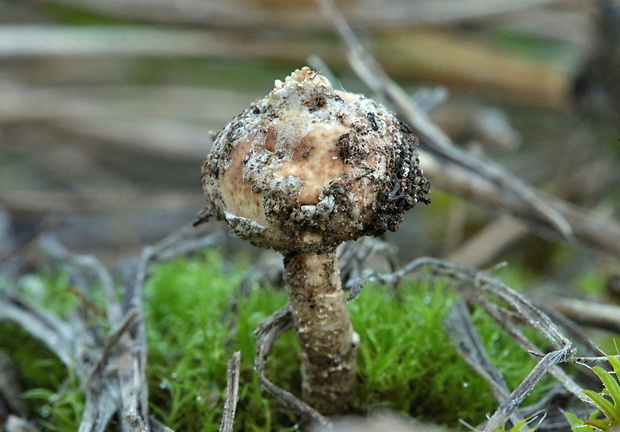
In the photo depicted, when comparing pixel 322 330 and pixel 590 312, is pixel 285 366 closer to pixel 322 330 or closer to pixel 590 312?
pixel 322 330

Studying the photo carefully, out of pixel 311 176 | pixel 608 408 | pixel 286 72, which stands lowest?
pixel 608 408

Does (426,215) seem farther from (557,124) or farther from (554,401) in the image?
(554,401)

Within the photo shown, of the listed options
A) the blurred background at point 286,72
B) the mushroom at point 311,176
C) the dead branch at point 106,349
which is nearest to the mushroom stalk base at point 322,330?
the mushroom at point 311,176

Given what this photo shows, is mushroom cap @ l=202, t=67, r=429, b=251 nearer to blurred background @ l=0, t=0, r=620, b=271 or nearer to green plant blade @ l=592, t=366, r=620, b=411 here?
green plant blade @ l=592, t=366, r=620, b=411

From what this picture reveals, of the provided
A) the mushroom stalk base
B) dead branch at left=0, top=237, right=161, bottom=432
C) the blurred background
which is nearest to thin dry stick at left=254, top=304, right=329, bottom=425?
the mushroom stalk base

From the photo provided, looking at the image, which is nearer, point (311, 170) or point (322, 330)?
point (311, 170)

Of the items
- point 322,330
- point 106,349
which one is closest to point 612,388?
point 322,330

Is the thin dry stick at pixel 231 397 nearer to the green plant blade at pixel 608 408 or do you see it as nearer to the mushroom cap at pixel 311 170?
the mushroom cap at pixel 311 170
